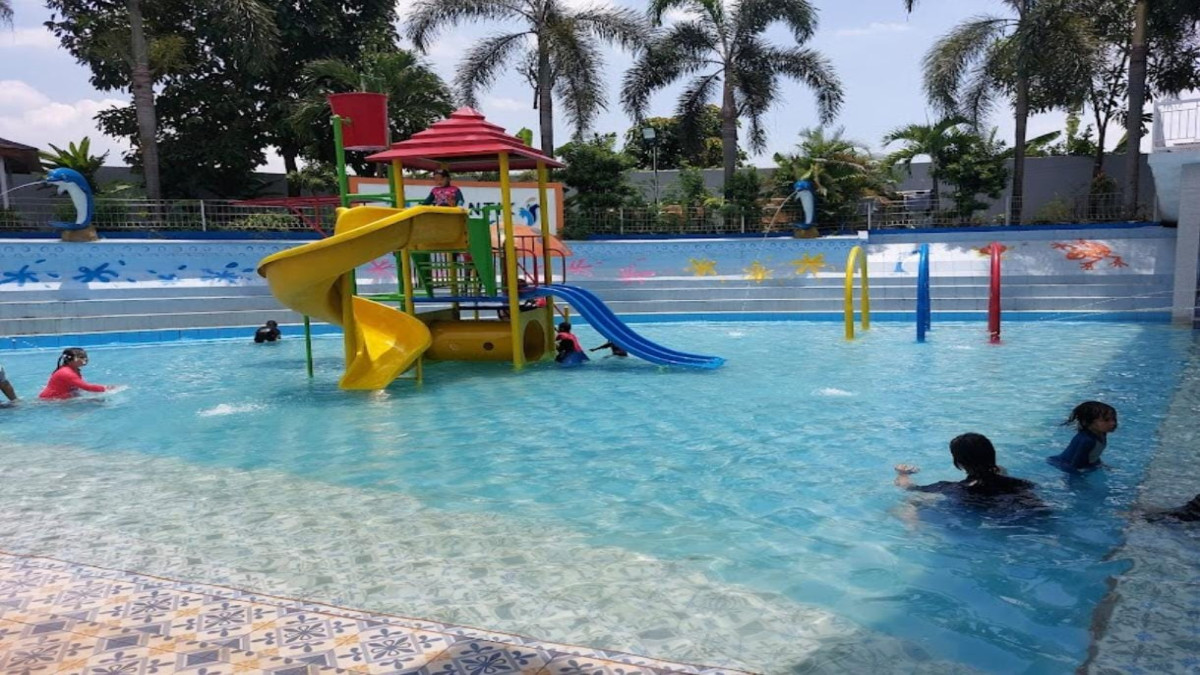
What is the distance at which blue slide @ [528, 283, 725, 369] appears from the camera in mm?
11148

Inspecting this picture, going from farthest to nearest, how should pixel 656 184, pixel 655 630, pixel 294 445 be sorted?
1. pixel 656 184
2. pixel 294 445
3. pixel 655 630

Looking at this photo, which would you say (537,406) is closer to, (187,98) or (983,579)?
(983,579)

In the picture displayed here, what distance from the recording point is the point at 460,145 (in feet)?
36.2

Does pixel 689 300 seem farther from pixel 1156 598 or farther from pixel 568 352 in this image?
pixel 1156 598

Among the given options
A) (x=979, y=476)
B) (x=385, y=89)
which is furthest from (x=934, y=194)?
(x=979, y=476)

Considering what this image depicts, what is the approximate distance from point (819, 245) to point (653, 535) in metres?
16.4

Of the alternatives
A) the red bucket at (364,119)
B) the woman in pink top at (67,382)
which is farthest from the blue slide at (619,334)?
the woman in pink top at (67,382)

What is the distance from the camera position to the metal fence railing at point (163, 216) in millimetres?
18312

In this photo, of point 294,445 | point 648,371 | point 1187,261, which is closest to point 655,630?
point 294,445

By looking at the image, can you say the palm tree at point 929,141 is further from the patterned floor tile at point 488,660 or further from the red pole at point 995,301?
the patterned floor tile at point 488,660

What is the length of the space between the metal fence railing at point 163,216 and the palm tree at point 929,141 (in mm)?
15153

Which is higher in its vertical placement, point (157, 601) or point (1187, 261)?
point (1187, 261)

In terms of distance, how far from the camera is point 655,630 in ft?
11.9

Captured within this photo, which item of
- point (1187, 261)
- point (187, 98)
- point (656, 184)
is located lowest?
point (1187, 261)
